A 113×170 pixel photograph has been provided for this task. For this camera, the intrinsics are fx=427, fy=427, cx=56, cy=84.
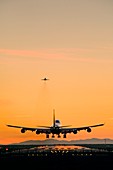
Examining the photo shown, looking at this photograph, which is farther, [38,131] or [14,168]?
[38,131]

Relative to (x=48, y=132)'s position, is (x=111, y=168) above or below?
below

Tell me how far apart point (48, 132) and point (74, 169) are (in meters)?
96.9

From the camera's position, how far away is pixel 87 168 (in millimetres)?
77750

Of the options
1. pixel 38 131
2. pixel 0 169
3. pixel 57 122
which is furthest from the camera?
pixel 57 122

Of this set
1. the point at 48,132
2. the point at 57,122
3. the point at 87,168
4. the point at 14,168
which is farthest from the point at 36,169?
the point at 57,122

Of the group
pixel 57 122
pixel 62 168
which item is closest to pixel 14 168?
pixel 62 168

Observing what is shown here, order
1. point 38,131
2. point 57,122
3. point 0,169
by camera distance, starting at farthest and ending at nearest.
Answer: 1. point 57,122
2. point 38,131
3. point 0,169

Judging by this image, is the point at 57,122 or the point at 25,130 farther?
the point at 57,122

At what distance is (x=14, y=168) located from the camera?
77.6 meters

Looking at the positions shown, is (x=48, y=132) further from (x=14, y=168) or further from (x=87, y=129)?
(x=14, y=168)

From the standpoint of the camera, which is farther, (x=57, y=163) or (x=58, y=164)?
(x=57, y=163)

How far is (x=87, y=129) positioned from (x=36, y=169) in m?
98.2

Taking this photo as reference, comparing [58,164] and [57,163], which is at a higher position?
[57,163]

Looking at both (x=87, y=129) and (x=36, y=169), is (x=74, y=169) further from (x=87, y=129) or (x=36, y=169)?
(x=87, y=129)
